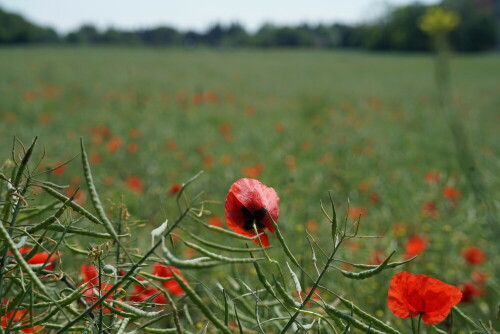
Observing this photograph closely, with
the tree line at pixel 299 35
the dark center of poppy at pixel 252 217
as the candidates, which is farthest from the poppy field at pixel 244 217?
the tree line at pixel 299 35

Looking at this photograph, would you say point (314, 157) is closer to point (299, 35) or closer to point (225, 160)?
point (225, 160)

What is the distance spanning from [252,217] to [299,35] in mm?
41677

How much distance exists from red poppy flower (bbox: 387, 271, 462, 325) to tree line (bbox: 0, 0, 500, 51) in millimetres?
31794

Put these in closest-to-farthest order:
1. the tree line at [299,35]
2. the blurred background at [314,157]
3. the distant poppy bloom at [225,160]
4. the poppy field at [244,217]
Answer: the poppy field at [244,217] → the blurred background at [314,157] → the distant poppy bloom at [225,160] → the tree line at [299,35]

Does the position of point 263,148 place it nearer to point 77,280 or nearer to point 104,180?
point 104,180

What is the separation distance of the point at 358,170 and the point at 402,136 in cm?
202

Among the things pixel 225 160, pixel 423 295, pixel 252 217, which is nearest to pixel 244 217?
pixel 252 217

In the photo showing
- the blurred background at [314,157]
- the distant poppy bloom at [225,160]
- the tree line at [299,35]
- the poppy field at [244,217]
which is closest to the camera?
the poppy field at [244,217]

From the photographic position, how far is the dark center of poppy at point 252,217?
1.72 ft

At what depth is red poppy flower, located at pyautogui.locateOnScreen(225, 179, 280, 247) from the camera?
52 centimetres

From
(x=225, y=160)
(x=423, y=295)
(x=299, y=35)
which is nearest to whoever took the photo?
(x=423, y=295)

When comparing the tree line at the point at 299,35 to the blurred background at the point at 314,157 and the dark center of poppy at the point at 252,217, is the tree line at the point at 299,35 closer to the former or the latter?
the blurred background at the point at 314,157

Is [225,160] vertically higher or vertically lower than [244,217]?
lower

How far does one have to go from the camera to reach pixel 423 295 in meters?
0.52
